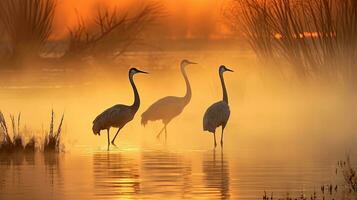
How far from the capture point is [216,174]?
1595 cm

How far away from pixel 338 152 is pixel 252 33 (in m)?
10.1

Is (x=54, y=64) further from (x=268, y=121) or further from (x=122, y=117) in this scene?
(x=122, y=117)

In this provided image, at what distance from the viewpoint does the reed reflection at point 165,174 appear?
14016 mm

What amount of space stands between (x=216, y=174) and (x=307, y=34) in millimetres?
10573

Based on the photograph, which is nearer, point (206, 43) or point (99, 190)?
point (99, 190)

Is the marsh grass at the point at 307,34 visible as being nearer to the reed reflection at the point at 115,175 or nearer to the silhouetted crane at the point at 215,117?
the silhouetted crane at the point at 215,117

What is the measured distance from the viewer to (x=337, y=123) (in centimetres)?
2523

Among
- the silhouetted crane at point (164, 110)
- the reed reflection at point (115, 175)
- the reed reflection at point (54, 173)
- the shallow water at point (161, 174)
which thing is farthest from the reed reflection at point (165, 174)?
the silhouetted crane at point (164, 110)

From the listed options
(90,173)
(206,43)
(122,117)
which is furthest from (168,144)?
(206,43)

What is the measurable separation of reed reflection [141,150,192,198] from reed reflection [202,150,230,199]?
221 mm

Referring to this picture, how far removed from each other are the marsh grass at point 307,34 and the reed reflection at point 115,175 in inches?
282

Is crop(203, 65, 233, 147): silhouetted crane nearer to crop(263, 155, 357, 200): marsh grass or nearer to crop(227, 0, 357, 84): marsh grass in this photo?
crop(227, 0, 357, 84): marsh grass

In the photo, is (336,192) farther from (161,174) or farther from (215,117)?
(215,117)

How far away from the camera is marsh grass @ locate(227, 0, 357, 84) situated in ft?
81.3
